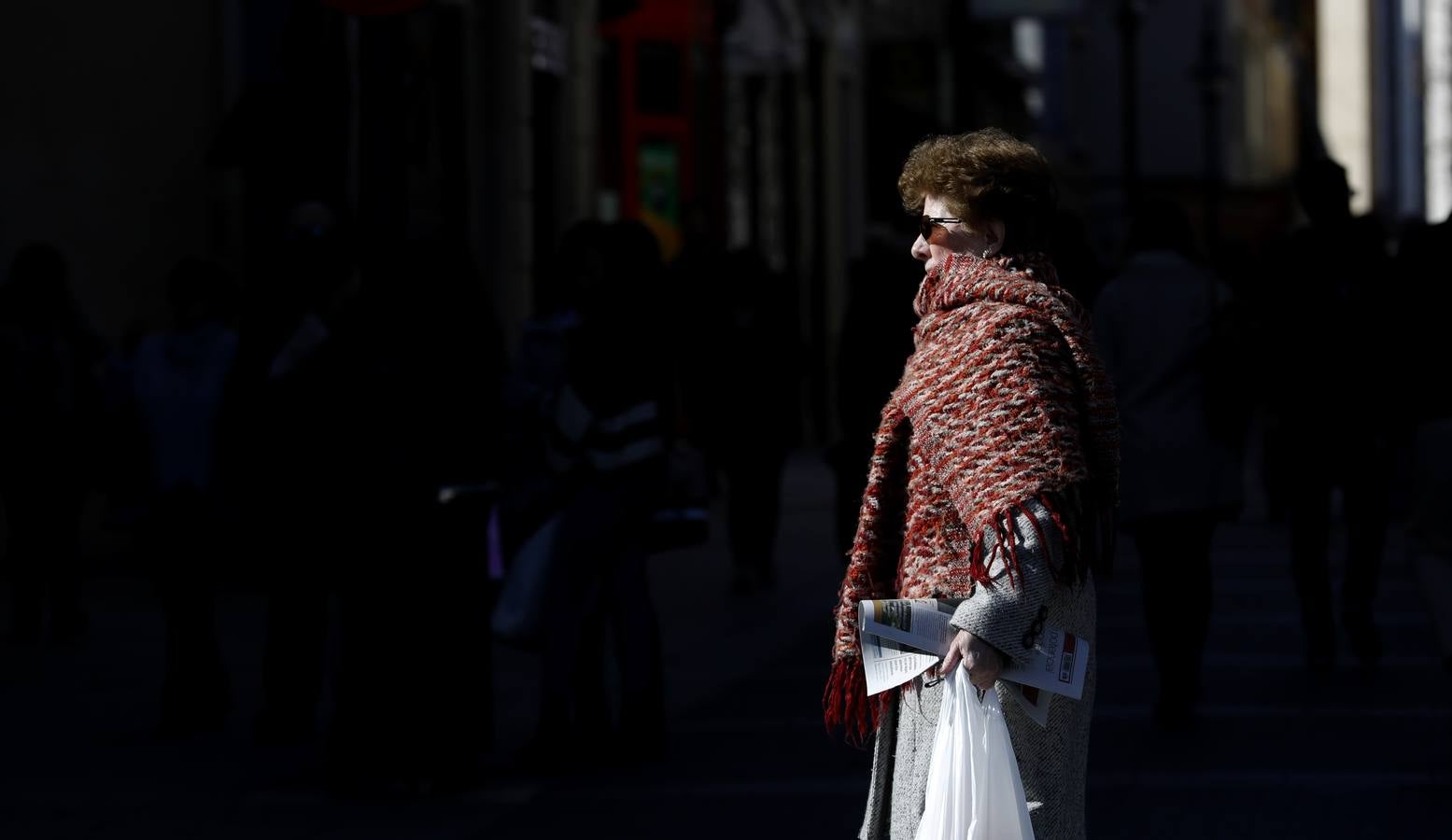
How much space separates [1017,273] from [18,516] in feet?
27.2

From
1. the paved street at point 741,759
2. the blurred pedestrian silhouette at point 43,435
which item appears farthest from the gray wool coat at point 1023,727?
the blurred pedestrian silhouette at point 43,435

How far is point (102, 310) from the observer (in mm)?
15531

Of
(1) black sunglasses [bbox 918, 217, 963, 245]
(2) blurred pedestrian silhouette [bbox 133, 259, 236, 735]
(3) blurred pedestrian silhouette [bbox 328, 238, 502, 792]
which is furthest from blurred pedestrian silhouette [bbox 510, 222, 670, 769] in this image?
(1) black sunglasses [bbox 918, 217, 963, 245]

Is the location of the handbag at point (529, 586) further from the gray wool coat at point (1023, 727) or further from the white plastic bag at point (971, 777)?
the white plastic bag at point (971, 777)

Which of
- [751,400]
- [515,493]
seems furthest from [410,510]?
[751,400]

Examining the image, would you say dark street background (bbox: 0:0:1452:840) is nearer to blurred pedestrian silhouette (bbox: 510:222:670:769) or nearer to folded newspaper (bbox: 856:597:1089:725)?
blurred pedestrian silhouette (bbox: 510:222:670:769)

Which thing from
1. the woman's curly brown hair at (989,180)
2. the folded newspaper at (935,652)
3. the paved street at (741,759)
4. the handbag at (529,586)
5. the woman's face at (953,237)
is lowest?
the paved street at (741,759)

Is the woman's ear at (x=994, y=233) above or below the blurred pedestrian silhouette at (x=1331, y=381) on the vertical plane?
above

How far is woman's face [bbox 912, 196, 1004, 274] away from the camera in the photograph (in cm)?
451

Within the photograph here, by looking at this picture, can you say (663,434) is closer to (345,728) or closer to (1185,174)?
(345,728)

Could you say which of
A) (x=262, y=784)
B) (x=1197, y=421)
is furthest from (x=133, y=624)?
(x=1197, y=421)

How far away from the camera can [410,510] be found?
26.2ft

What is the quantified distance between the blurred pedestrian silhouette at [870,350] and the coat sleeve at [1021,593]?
20.4ft

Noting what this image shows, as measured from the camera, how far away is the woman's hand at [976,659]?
14.3 ft
